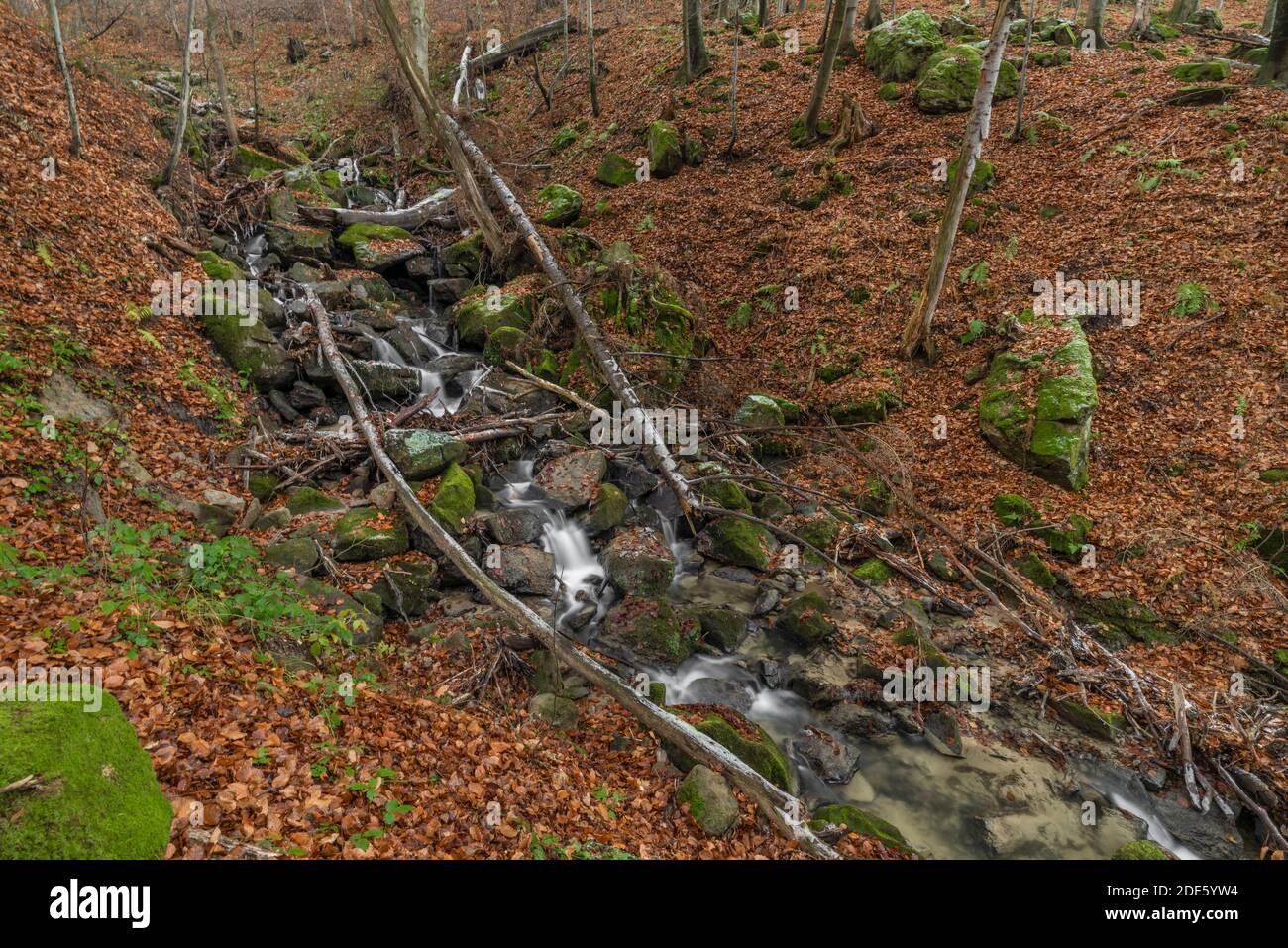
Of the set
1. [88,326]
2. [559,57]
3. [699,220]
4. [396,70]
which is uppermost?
[559,57]

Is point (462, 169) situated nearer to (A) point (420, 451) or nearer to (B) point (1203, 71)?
(A) point (420, 451)

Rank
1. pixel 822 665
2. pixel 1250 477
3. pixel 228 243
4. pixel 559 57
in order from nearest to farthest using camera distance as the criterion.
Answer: pixel 822 665, pixel 1250 477, pixel 228 243, pixel 559 57

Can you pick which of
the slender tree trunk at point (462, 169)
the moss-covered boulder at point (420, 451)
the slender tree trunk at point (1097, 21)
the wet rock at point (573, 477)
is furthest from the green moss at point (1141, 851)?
the slender tree trunk at point (1097, 21)

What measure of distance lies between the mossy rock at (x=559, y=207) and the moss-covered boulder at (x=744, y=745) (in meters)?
13.2

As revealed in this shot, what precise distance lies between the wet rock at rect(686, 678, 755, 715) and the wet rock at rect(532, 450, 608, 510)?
136 inches

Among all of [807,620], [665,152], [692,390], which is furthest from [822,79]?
[807,620]

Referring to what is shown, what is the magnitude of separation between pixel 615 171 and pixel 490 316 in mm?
8219

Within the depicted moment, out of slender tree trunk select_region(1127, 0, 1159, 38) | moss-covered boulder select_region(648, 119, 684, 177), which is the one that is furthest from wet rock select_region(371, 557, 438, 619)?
slender tree trunk select_region(1127, 0, 1159, 38)

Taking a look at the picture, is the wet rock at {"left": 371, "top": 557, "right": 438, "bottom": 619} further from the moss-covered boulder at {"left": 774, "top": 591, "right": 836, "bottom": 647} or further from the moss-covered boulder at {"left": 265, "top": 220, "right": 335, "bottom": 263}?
the moss-covered boulder at {"left": 265, "top": 220, "right": 335, "bottom": 263}

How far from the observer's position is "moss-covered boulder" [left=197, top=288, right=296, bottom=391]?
9.48 meters

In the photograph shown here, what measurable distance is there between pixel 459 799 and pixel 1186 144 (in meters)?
18.4
